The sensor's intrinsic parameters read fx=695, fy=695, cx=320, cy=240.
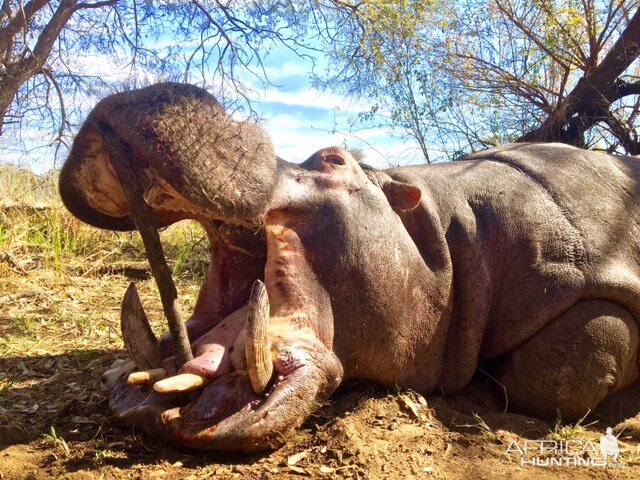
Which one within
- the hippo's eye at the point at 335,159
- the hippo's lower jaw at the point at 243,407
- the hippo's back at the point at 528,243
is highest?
the hippo's eye at the point at 335,159

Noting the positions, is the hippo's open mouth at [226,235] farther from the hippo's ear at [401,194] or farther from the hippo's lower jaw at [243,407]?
the hippo's ear at [401,194]

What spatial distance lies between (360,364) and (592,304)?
1164 mm

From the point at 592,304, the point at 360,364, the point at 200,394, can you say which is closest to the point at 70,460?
the point at 200,394

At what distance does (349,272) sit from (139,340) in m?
0.95

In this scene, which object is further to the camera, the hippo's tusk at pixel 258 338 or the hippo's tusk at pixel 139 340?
the hippo's tusk at pixel 139 340

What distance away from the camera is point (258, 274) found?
10.5 feet

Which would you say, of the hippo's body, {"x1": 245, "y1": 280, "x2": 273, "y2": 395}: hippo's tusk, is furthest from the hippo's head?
the hippo's body

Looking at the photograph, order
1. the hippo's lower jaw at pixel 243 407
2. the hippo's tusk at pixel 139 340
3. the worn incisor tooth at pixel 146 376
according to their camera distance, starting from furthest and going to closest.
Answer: the hippo's tusk at pixel 139 340 → the worn incisor tooth at pixel 146 376 → the hippo's lower jaw at pixel 243 407

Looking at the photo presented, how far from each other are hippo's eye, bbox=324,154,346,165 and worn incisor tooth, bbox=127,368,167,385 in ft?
3.92

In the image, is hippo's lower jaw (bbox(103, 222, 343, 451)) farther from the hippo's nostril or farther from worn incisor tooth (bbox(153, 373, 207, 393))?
the hippo's nostril

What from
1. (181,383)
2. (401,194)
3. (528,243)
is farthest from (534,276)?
(181,383)

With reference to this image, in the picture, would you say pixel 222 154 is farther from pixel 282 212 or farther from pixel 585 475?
pixel 585 475

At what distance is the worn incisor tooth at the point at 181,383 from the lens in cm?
254

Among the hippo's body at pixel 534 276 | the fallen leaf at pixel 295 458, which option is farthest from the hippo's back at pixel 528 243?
the fallen leaf at pixel 295 458
